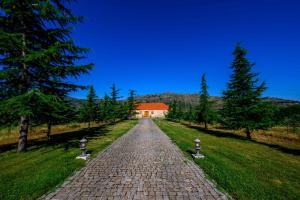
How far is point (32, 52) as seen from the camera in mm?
9414

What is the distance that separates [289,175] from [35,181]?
1011cm

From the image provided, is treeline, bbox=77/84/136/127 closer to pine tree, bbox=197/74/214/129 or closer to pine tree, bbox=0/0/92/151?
pine tree, bbox=0/0/92/151

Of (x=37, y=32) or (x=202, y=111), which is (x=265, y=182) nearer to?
(x=37, y=32)

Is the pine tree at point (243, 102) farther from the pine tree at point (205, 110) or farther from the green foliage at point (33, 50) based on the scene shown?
the green foliage at point (33, 50)

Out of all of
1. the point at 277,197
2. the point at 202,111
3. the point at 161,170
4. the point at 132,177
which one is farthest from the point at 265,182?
the point at 202,111

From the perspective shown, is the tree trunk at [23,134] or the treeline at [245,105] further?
the treeline at [245,105]

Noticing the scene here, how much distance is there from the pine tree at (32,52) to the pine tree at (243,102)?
14676mm

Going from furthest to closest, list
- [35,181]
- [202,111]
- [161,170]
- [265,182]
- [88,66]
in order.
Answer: [202,111], [88,66], [161,170], [265,182], [35,181]

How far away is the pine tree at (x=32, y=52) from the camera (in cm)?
927

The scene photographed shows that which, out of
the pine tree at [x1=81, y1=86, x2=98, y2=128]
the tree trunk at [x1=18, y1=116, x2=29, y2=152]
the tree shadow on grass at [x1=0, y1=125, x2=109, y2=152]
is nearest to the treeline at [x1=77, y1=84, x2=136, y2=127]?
the pine tree at [x1=81, y1=86, x2=98, y2=128]

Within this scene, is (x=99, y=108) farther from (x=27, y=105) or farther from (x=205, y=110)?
(x=27, y=105)

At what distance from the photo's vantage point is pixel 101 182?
5.90m

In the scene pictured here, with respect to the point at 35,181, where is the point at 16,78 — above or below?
above

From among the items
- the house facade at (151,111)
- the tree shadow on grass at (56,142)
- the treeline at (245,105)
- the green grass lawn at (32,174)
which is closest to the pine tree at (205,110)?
the treeline at (245,105)
